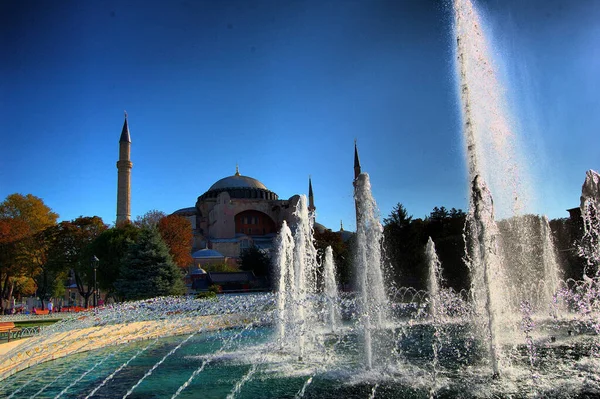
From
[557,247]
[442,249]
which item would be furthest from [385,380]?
[442,249]

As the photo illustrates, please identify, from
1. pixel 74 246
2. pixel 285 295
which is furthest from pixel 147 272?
pixel 285 295

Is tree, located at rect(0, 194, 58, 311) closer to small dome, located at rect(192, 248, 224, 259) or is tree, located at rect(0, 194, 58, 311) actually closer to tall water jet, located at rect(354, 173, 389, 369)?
small dome, located at rect(192, 248, 224, 259)

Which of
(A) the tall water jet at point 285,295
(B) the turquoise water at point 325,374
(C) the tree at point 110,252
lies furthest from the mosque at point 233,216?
(B) the turquoise water at point 325,374

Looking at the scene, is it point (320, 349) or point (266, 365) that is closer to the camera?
point (266, 365)

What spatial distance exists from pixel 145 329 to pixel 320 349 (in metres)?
6.26

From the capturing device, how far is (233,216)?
5897cm

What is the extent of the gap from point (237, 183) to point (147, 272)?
44940 mm

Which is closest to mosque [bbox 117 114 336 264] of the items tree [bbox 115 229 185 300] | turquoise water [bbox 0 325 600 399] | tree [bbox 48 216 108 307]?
tree [bbox 48 216 108 307]

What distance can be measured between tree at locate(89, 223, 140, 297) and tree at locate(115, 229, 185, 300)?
223cm

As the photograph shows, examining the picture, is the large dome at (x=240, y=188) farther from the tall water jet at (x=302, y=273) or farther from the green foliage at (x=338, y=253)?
the tall water jet at (x=302, y=273)

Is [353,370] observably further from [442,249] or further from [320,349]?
[442,249]

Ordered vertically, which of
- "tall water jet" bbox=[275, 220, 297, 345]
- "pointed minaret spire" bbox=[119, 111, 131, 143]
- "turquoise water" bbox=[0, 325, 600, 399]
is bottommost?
"turquoise water" bbox=[0, 325, 600, 399]

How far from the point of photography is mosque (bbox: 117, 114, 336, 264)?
55.0 metres

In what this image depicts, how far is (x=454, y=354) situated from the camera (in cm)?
827
